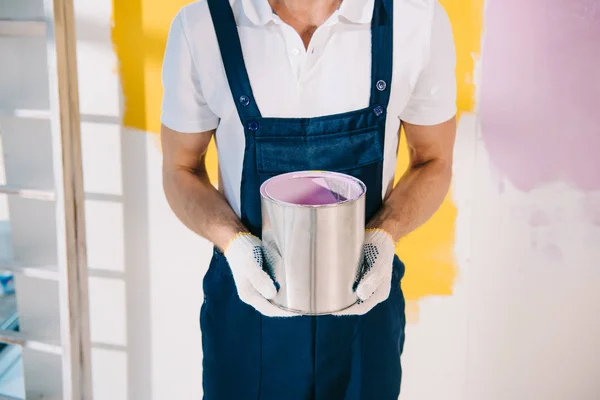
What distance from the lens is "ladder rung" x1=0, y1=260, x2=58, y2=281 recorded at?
1.95 m

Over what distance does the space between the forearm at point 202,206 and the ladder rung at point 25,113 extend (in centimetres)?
45

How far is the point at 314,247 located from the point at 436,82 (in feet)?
2.12

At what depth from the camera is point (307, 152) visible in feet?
4.52

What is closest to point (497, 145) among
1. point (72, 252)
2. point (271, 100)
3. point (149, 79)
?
point (271, 100)

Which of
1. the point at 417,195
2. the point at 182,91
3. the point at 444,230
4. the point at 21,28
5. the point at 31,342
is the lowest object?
the point at 31,342

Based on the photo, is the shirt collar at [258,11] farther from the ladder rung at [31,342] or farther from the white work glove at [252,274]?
the ladder rung at [31,342]

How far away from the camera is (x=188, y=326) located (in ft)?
6.10

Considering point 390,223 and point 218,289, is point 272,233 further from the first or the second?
point 218,289

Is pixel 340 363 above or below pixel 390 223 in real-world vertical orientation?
below

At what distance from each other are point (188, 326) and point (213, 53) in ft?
2.67

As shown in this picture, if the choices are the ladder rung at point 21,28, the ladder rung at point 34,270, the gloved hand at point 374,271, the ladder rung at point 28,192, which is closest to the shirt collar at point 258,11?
the gloved hand at point 374,271

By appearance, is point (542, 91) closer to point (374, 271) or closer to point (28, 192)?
point (374, 271)

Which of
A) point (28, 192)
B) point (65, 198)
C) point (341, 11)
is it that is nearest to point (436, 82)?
point (341, 11)

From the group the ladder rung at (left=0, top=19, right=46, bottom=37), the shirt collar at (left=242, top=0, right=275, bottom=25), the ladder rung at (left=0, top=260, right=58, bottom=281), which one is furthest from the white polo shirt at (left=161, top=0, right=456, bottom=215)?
the ladder rung at (left=0, top=260, right=58, bottom=281)
